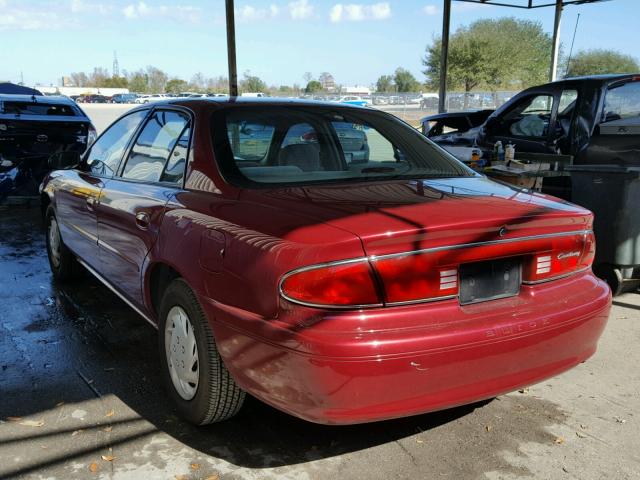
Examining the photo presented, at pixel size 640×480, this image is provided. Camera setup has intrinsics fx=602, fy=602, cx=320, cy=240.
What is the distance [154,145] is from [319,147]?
1020mm

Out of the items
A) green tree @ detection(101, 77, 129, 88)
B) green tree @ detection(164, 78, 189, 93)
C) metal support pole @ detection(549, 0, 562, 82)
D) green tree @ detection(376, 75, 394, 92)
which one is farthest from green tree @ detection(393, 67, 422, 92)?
metal support pole @ detection(549, 0, 562, 82)

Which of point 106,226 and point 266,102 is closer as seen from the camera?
point 266,102

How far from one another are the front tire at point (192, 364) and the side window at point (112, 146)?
4.87ft

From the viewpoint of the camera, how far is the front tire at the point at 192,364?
2.72 metres

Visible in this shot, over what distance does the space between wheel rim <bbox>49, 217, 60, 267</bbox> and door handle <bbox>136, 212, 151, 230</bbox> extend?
2266mm

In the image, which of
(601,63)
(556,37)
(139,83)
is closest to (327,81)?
(139,83)

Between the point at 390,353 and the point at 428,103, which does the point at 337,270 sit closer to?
the point at 390,353

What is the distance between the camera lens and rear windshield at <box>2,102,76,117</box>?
9227mm

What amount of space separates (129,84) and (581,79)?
391ft

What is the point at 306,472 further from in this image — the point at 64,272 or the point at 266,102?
the point at 64,272

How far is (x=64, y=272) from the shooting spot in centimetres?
533

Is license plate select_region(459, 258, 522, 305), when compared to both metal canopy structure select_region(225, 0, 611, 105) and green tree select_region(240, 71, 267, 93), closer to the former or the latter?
metal canopy structure select_region(225, 0, 611, 105)

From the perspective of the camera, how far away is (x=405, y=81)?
319ft

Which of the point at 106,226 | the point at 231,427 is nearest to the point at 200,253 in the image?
the point at 231,427
